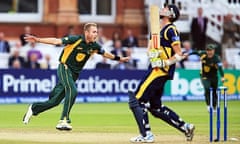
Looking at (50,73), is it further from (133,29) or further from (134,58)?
(133,29)

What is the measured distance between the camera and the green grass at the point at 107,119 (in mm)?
20234

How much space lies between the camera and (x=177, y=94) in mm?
34000

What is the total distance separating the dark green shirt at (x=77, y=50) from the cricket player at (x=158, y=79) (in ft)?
6.75

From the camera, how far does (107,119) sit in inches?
948

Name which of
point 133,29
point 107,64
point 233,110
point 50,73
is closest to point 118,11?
point 133,29

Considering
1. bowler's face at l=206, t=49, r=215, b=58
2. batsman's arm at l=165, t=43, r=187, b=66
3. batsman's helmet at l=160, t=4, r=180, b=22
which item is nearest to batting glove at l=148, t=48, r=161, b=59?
batsman's arm at l=165, t=43, r=187, b=66

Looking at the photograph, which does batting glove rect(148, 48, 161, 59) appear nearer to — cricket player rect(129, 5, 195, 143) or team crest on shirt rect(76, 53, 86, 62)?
cricket player rect(129, 5, 195, 143)

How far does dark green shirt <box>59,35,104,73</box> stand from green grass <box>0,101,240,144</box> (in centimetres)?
184

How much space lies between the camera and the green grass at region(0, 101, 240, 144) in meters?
20.2

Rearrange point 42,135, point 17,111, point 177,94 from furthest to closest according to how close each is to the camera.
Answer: point 177,94 → point 17,111 → point 42,135

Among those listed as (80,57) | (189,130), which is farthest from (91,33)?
(189,130)

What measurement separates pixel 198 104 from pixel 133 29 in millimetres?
9016

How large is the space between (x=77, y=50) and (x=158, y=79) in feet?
7.93

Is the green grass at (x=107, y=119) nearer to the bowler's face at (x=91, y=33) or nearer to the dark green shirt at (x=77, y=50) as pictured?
the dark green shirt at (x=77, y=50)
